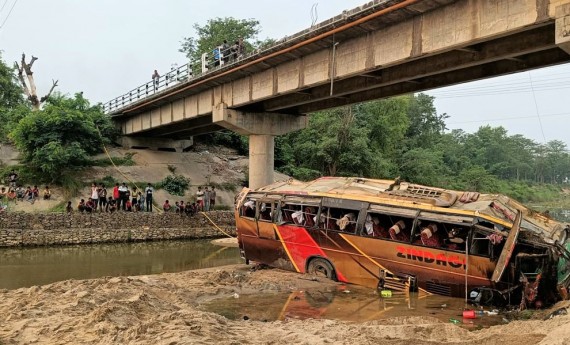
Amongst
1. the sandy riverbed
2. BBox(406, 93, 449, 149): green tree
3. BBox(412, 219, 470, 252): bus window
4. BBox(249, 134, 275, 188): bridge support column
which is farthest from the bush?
BBox(406, 93, 449, 149): green tree

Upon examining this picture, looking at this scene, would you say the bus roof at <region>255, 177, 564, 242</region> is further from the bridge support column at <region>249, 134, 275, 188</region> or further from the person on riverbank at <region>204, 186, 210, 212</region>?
the person on riverbank at <region>204, 186, 210, 212</region>

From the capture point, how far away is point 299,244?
48.1 feet

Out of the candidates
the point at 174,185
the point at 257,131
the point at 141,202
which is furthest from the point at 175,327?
the point at 174,185

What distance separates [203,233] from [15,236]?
9.59 m

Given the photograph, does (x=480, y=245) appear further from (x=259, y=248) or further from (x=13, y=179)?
(x=13, y=179)

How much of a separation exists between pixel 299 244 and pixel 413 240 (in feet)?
12.1

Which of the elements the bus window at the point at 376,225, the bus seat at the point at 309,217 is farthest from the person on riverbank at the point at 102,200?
the bus window at the point at 376,225

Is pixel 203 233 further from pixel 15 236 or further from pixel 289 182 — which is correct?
pixel 289 182

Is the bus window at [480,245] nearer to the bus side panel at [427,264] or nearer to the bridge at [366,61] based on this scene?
the bus side panel at [427,264]

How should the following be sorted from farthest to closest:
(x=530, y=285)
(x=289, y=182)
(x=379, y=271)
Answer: (x=289, y=182), (x=379, y=271), (x=530, y=285)

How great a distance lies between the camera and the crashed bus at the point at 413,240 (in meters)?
11.0

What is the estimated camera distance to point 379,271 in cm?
1288

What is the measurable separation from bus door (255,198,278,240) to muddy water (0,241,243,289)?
4556mm

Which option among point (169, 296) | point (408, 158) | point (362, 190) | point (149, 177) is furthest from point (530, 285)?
point (408, 158)
